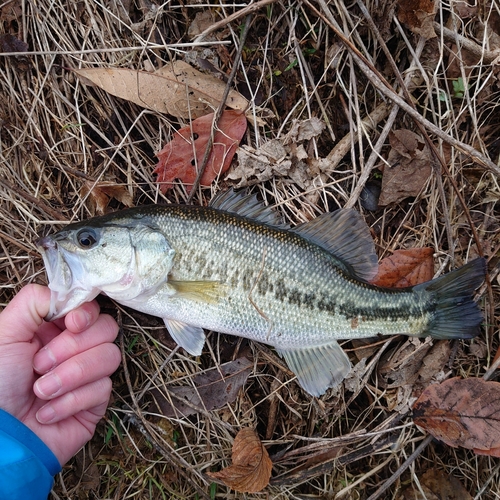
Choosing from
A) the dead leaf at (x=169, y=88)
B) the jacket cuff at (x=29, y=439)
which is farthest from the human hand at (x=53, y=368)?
the dead leaf at (x=169, y=88)

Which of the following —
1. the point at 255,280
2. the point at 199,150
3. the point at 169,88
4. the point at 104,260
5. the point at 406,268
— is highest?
the point at 169,88

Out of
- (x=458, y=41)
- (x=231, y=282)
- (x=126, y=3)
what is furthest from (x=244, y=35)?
(x=231, y=282)

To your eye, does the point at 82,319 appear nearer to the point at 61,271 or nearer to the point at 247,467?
the point at 61,271

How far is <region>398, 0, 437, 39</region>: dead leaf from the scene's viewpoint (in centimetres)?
314

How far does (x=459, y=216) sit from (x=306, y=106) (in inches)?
57.6

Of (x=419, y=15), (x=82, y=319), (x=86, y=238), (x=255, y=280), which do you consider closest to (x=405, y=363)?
(x=255, y=280)

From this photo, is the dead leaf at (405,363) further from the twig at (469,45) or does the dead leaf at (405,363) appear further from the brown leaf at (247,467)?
the twig at (469,45)

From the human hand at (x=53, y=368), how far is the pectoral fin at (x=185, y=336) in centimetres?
44

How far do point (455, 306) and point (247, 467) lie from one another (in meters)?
1.85

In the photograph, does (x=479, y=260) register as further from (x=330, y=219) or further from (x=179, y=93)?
(x=179, y=93)

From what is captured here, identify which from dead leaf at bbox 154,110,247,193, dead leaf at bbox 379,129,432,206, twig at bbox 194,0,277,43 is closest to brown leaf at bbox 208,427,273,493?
dead leaf at bbox 154,110,247,193

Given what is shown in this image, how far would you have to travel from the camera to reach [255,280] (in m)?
2.90

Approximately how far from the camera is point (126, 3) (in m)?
3.30

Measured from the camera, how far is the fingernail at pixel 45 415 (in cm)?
276
